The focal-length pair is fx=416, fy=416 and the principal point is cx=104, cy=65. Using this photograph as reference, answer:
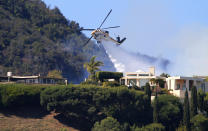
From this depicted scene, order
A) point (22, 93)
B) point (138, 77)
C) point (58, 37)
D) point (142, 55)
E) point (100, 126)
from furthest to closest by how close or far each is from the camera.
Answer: point (58, 37)
point (142, 55)
point (138, 77)
point (22, 93)
point (100, 126)

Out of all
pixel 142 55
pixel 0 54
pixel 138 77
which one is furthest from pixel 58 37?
pixel 138 77

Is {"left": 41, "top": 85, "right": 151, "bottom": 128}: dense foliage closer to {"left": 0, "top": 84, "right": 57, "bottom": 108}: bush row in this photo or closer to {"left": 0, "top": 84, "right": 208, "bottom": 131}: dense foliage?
{"left": 0, "top": 84, "right": 208, "bottom": 131}: dense foliage

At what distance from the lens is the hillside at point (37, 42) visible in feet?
492

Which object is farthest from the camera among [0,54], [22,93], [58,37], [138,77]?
[58,37]

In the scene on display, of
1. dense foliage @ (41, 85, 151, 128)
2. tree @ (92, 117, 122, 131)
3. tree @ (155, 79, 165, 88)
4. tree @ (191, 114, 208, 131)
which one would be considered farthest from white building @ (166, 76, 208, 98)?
tree @ (92, 117, 122, 131)

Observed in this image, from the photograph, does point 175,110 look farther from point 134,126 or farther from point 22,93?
point 22,93

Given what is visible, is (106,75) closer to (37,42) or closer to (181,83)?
(181,83)

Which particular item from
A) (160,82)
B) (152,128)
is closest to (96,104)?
(152,128)

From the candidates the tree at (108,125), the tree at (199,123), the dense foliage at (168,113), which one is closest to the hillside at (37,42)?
the dense foliage at (168,113)

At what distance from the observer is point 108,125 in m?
60.5

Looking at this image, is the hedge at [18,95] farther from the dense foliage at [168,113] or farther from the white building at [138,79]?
the white building at [138,79]

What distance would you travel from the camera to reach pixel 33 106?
68.2 metres

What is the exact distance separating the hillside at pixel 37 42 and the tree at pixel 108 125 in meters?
77.6

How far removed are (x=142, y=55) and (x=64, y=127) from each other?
2641 inches
